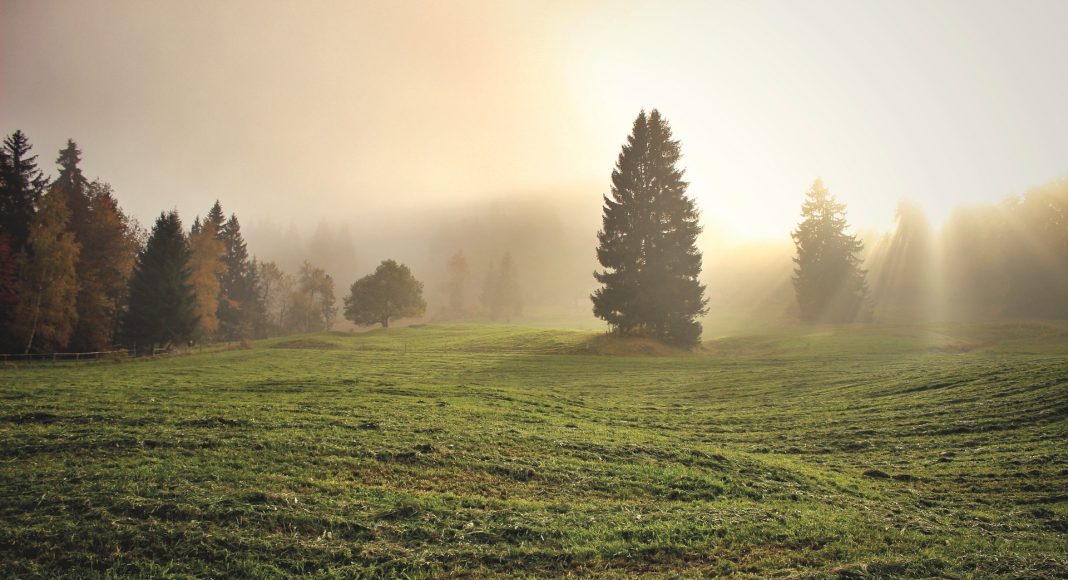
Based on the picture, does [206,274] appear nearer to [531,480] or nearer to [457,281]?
[531,480]

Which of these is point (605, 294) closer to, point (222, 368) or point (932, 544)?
point (222, 368)

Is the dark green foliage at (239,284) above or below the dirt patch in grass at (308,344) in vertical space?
above

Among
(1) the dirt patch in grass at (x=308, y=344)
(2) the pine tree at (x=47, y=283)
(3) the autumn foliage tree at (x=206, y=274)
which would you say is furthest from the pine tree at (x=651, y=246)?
(3) the autumn foliage tree at (x=206, y=274)

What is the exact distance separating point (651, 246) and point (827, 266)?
36054 millimetres

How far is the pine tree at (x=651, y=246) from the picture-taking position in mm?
44281

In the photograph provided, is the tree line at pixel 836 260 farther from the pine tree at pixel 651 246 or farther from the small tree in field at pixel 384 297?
the small tree in field at pixel 384 297

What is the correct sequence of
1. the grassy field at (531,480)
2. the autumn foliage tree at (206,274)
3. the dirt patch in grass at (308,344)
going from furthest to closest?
the autumn foliage tree at (206,274), the dirt patch in grass at (308,344), the grassy field at (531,480)

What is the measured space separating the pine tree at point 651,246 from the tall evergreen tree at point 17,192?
55.4 m

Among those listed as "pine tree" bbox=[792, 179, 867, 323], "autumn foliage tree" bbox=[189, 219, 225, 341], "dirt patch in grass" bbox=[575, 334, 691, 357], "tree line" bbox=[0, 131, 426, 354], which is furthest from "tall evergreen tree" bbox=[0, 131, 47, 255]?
"pine tree" bbox=[792, 179, 867, 323]

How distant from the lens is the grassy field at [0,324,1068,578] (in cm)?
694

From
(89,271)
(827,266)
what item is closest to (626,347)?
(827,266)

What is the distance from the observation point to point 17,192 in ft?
151

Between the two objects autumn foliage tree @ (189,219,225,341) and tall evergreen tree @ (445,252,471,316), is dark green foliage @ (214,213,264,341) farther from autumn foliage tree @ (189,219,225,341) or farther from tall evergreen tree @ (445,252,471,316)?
tall evergreen tree @ (445,252,471,316)

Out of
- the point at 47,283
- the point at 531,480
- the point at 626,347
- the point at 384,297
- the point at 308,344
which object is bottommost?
the point at 531,480
